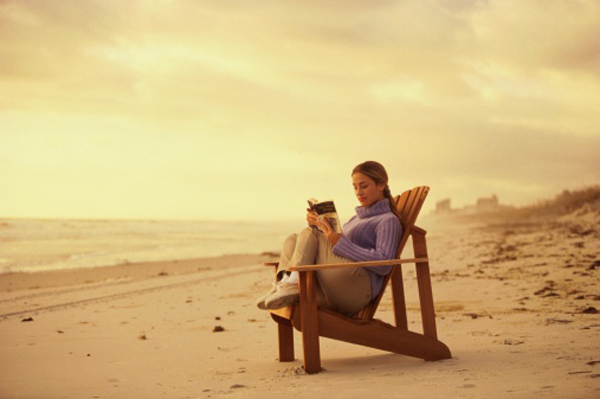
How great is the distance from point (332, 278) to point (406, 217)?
76cm

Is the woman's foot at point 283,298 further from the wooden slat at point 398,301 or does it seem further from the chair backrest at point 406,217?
the wooden slat at point 398,301

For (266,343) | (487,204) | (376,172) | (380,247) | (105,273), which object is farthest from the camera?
(487,204)

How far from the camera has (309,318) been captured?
4098 mm

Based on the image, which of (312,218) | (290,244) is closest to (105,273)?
(290,244)

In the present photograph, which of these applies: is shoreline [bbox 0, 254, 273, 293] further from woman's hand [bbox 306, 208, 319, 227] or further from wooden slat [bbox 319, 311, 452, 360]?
wooden slat [bbox 319, 311, 452, 360]

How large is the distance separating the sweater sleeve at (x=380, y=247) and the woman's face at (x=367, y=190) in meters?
0.25

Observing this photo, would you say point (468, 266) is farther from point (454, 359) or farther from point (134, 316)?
point (454, 359)

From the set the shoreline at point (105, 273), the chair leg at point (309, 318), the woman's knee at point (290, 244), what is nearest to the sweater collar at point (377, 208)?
the woman's knee at point (290, 244)

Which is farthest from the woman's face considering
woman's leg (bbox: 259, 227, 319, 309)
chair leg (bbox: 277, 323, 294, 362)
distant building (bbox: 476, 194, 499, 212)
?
distant building (bbox: 476, 194, 499, 212)

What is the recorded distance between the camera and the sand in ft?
11.9

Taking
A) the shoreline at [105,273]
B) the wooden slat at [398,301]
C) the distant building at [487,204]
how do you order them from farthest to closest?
the distant building at [487,204]
the shoreline at [105,273]
the wooden slat at [398,301]

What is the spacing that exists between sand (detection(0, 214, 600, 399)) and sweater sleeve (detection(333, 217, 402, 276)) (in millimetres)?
739

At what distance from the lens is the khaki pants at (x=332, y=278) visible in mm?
4211

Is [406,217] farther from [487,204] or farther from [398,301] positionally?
[487,204]
